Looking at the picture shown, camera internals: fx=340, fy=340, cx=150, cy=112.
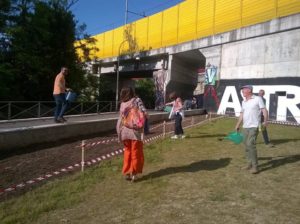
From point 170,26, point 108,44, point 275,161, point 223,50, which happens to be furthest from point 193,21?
point 275,161

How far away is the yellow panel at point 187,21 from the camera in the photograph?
28398 mm

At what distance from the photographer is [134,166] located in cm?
640

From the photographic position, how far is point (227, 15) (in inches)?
980

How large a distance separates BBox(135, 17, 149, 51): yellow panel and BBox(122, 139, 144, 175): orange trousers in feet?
97.1

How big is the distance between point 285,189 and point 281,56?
15688 mm

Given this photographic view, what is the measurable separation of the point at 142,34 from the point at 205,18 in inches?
409

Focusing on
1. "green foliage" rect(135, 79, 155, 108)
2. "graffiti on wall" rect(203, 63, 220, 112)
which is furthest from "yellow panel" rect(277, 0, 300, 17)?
"green foliage" rect(135, 79, 155, 108)

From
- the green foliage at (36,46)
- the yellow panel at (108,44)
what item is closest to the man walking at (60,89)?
the green foliage at (36,46)

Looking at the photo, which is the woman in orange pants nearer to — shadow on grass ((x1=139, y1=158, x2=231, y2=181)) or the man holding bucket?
shadow on grass ((x1=139, y1=158, x2=231, y2=181))

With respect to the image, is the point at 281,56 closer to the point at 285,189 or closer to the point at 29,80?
the point at 285,189

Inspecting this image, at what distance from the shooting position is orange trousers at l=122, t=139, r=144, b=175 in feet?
20.9

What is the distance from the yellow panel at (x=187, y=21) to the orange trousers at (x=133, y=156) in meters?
23.1

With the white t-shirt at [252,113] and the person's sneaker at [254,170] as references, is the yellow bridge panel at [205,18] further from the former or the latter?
the person's sneaker at [254,170]

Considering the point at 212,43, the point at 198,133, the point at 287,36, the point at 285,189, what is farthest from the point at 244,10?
the point at 285,189
